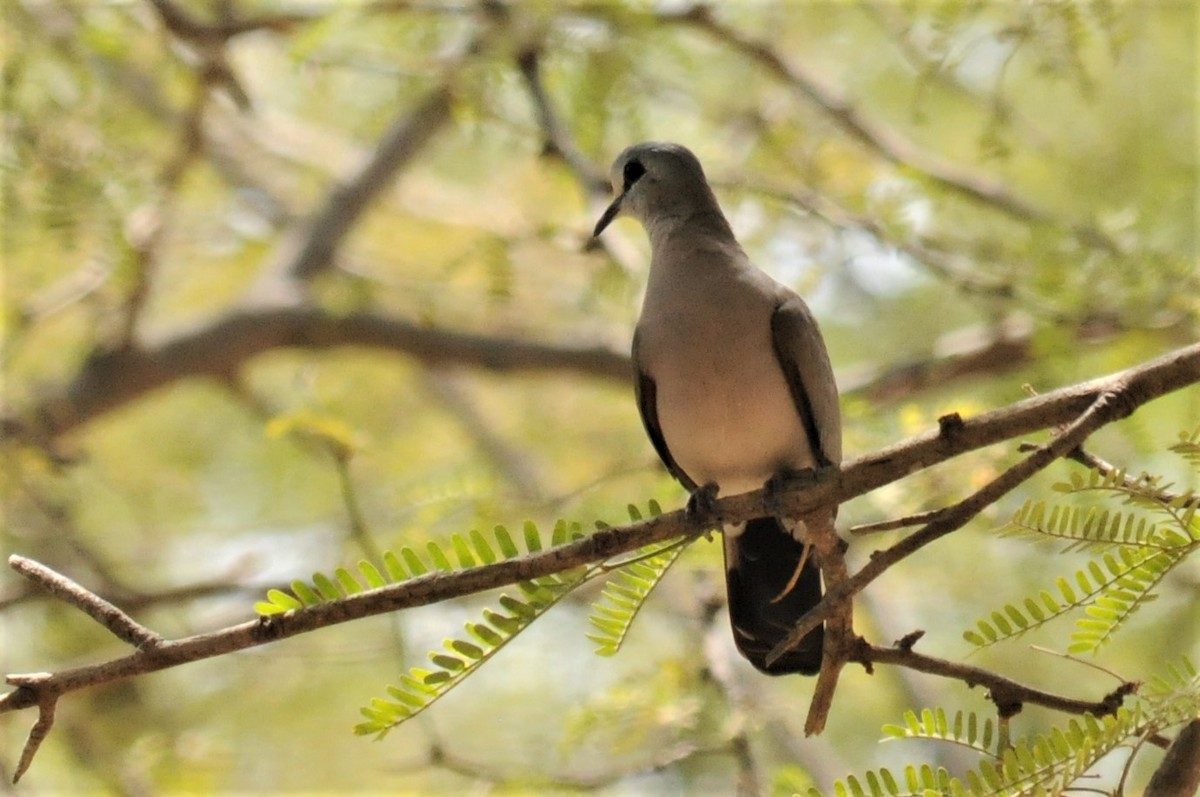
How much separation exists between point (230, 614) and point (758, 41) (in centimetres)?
330

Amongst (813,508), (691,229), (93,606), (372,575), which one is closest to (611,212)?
(691,229)

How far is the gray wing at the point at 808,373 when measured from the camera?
307 cm

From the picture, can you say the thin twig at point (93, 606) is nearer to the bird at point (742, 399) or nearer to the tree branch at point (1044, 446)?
the tree branch at point (1044, 446)

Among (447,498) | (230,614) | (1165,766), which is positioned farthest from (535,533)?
(230,614)

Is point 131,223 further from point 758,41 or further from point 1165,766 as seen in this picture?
point 1165,766

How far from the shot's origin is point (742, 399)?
305 cm

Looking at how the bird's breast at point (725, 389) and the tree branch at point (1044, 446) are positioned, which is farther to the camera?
the bird's breast at point (725, 389)

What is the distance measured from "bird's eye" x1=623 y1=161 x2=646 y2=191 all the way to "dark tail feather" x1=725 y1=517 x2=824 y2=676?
1.09 metres

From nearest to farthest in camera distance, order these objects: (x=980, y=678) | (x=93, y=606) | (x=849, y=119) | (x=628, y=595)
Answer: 1. (x=93, y=606)
2. (x=980, y=678)
3. (x=628, y=595)
4. (x=849, y=119)

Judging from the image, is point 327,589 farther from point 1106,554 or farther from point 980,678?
point 1106,554

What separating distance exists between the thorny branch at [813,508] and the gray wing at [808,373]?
3.15 ft

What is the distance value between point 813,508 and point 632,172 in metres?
1.83

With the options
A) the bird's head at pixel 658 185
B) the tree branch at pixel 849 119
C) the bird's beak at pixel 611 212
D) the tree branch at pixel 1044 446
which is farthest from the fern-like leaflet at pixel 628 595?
the tree branch at pixel 849 119

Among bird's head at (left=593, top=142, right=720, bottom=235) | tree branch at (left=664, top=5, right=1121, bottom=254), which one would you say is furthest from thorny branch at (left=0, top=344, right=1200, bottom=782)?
tree branch at (left=664, top=5, right=1121, bottom=254)
